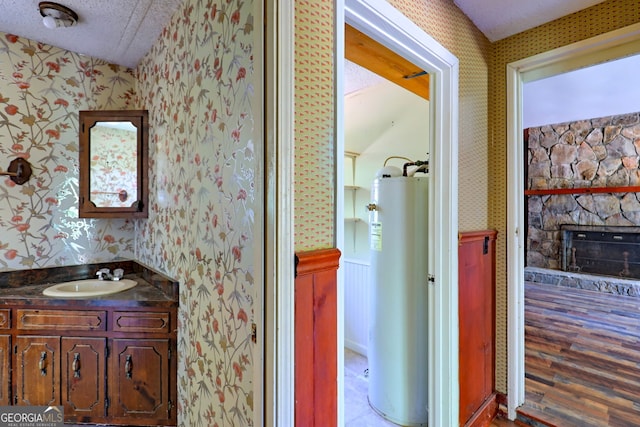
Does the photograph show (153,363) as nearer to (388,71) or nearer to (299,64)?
(299,64)

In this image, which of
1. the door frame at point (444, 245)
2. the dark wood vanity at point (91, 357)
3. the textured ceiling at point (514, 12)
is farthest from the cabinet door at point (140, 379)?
the textured ceiling at point (514, 12)

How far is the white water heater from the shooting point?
6.00ft

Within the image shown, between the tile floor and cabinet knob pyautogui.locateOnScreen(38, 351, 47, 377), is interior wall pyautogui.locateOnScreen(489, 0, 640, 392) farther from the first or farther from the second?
cabinet knob pyautogui.locateOnScreen(38, 351, 47, 377)

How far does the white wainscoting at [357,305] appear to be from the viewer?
264cm

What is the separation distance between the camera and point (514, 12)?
162 centimetres

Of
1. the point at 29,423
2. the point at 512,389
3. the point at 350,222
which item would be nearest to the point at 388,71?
the point at 350,222

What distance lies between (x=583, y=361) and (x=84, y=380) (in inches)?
142

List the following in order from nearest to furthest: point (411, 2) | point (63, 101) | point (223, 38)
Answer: point (223, 38), point (411, 2), point (63, 101)

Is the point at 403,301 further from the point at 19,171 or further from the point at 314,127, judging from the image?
the point at 19,171

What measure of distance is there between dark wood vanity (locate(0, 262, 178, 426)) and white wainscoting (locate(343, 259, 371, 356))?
1.56 meters

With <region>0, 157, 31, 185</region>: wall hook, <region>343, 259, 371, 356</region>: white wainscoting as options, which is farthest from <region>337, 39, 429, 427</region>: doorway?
<region>0, 157, 31, 185</region>: wall hook

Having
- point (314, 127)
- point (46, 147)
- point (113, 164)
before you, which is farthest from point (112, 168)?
point (314, 127)

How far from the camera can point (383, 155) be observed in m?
2.73

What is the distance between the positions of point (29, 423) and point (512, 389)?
2.71 meters
